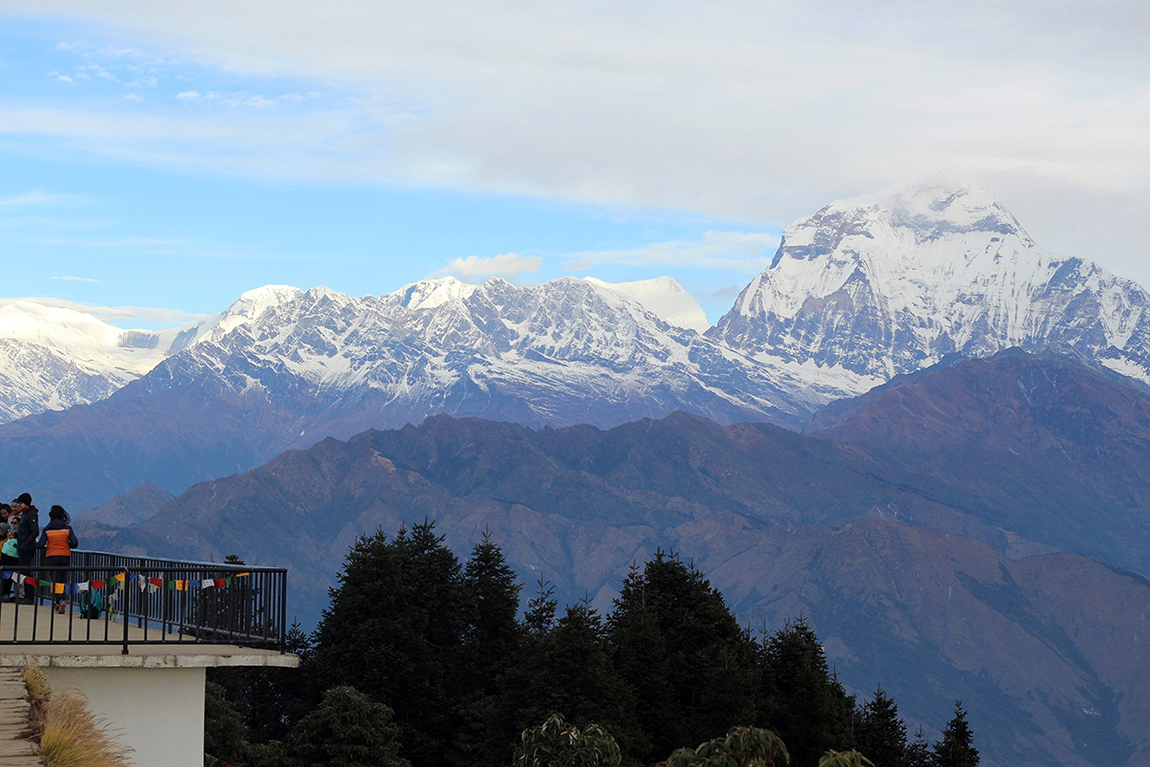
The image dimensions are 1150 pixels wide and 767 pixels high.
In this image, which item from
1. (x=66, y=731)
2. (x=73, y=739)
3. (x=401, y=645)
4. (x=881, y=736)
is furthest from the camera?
(x=401, y=645)

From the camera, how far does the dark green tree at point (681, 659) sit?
Answer: 208 ft

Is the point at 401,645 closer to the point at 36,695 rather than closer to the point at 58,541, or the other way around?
the point at 58,541

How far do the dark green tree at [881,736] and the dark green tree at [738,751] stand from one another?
171 feet

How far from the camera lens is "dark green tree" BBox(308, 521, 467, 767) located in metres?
73.9

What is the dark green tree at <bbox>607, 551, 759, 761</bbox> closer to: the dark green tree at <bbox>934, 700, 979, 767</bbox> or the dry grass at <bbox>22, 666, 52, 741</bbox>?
the dark green tree at <bbox>934, 700, 979, 767</bbox>

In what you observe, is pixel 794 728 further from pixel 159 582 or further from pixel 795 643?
pixel 159 582

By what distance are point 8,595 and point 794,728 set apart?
4821 centimetres

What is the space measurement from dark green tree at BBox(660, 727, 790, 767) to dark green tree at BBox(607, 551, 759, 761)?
4330cm

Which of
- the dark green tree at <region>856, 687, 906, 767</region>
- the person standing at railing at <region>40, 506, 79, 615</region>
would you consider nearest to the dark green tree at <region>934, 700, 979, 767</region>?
the dark green tree at <region>856, 687, 906, 767</region>

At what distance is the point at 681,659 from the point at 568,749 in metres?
38.0

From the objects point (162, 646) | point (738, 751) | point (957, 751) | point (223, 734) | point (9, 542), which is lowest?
point (957, 751)

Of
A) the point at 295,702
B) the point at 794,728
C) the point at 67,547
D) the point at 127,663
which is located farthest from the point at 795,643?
the point at 127,663

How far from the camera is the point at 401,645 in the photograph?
252ft

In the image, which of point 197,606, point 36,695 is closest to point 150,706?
point 197,606
